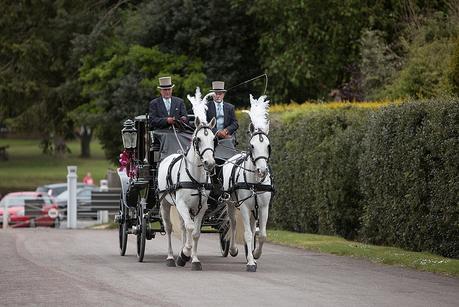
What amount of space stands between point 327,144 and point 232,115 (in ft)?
24.7

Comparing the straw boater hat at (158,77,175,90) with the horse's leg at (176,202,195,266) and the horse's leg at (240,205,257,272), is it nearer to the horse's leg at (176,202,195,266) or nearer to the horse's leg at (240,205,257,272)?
the horse's leg at (176,202,195,266)

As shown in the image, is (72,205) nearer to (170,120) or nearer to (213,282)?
(170,120)

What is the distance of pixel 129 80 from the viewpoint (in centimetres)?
4316

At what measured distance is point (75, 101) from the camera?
2016 inches

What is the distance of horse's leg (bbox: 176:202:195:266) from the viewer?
17.7 meters

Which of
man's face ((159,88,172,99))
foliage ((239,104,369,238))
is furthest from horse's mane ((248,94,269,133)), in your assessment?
foliage ((239,104,369,238))

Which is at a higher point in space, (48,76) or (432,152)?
(48,76)

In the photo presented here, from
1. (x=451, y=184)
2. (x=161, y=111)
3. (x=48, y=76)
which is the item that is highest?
(x=48, y=76)

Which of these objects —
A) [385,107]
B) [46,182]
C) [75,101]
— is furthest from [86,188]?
[385,107]

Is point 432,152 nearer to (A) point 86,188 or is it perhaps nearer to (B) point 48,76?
(A) point 86,188

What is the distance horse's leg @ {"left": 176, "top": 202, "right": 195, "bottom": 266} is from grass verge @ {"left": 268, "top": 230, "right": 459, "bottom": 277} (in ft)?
11.0

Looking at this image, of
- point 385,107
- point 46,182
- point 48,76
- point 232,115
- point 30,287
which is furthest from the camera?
point 46,182

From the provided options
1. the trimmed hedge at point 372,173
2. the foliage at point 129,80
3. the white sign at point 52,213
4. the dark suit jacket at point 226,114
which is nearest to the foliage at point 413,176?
the trimmed hedge at point 372,173

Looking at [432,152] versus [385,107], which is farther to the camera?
[385,107]
